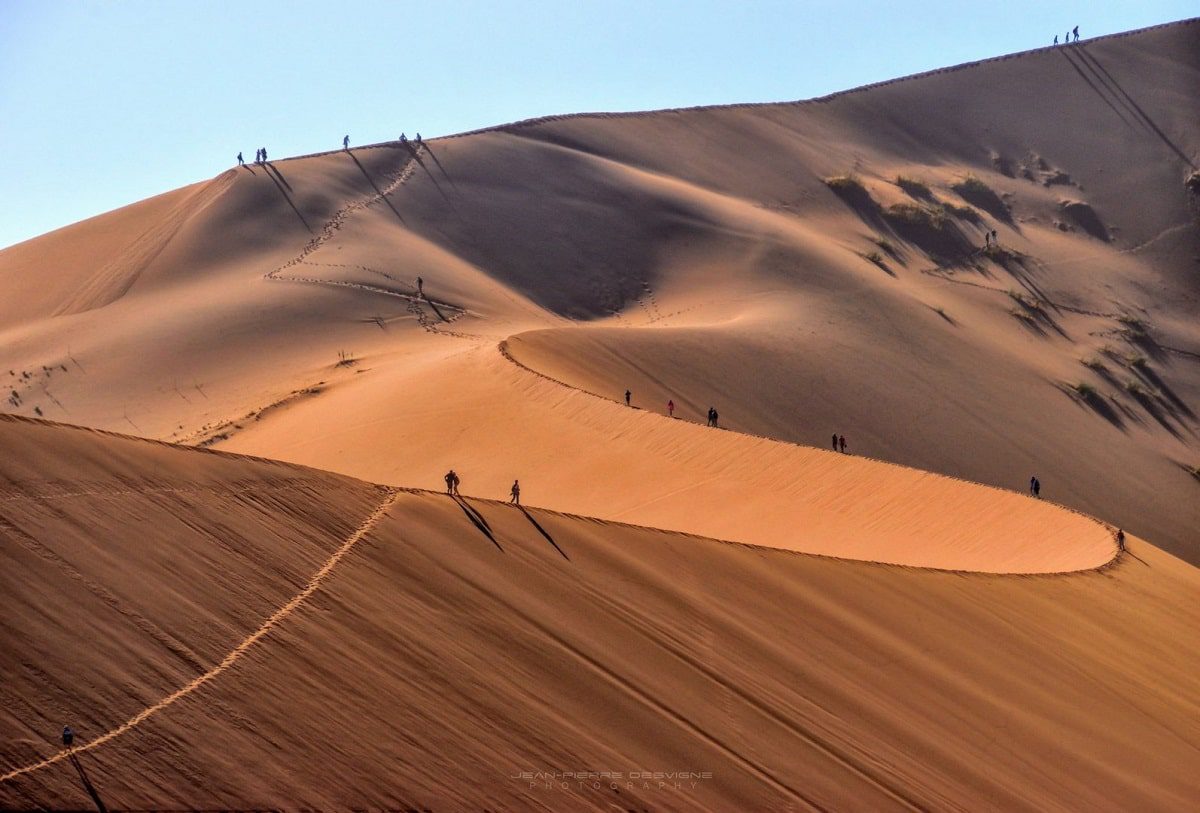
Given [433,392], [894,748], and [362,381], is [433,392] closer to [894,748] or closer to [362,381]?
[362,381]

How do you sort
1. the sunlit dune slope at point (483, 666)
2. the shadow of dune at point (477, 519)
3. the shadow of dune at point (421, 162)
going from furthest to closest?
the shadow of dune at point (421, 162)
the shadow of dune at point (477, 519)
the sunlit dune slope at point (483, 666)

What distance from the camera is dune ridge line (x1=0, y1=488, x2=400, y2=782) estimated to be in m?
7.71

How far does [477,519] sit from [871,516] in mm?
8450

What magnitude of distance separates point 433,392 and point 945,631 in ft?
44.7

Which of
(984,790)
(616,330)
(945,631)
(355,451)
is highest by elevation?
(616,330)

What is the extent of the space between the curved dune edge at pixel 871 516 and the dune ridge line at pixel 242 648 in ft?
20.2

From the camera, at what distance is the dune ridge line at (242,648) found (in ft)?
25.3

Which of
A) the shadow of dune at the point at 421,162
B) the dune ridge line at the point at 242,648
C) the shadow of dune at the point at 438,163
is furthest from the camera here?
the shadow of dune at the point at 438,163

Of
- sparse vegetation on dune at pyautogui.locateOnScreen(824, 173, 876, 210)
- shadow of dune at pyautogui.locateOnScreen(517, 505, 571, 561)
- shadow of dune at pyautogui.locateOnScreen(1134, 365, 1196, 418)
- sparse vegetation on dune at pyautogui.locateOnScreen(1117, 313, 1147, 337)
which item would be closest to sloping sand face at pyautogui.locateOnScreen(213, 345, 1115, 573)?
shadow of dune at pyautogui.locateOnScreen(517, 505, 571, 561)

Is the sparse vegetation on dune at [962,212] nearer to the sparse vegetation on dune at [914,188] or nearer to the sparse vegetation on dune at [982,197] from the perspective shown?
the sparse vegetation on dune at [914,188]

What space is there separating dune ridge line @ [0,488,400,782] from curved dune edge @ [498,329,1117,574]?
6156mm

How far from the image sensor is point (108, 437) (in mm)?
11203

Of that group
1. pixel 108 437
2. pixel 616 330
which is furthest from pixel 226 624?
pixel 616 330

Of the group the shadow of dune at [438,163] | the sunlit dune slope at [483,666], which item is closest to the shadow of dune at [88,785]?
the sunlit dune slope at [483,666]
